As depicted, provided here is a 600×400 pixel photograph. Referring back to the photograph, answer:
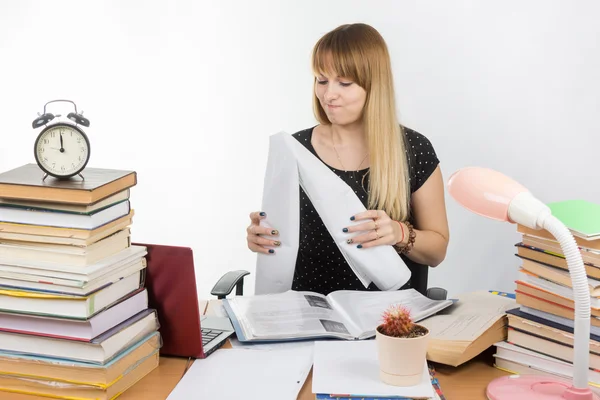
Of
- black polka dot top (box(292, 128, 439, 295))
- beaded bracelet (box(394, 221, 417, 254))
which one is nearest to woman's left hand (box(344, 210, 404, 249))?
beaded bracelet (box(394, 221, 417, 254))

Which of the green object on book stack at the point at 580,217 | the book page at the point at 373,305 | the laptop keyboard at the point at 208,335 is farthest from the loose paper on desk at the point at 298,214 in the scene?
the green object on book stack at the point at 580,217

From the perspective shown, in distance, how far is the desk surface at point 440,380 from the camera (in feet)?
4.07

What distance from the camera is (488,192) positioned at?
3.87 ft

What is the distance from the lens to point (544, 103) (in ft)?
9.52

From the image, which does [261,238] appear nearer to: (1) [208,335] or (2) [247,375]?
(1) [208,335]

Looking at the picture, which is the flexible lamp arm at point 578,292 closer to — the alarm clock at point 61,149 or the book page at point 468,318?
the book page at point 468,318

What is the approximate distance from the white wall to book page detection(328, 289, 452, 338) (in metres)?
1.54

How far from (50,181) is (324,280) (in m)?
→ 1.13

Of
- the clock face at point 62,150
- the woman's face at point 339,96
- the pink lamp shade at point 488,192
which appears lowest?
the pink lamp shade at point 488,192

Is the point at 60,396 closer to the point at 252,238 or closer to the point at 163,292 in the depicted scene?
the point at 163,292

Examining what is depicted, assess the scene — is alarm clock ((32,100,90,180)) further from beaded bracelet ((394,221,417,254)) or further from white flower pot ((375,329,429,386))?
beaded bracelet ((394,221,417,254))

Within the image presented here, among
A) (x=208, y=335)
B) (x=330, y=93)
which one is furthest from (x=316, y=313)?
(x=330, y=93)

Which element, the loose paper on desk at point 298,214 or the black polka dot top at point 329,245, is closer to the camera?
the loose paper on desk at point 298,214

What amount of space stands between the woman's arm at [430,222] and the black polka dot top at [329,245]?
0.03m
